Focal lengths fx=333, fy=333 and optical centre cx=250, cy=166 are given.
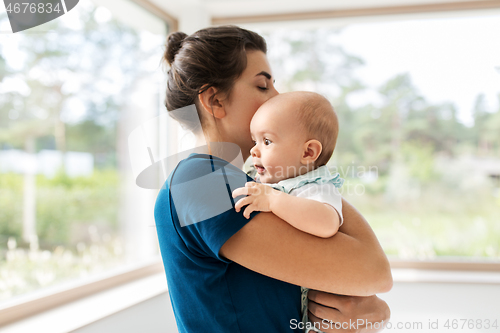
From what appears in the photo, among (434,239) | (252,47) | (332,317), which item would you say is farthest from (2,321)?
(434,239)

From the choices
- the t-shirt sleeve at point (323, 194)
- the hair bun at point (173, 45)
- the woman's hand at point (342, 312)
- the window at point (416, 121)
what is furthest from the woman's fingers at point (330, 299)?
the window at point (416, 121)

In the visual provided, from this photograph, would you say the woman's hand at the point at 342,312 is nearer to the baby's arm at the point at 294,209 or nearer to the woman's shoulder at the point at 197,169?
the baby's arm at the point at 294,209

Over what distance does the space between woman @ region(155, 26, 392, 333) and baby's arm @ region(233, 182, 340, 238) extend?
0.02 m

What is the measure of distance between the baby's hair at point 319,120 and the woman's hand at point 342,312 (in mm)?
372

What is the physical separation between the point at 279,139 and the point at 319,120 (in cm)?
13

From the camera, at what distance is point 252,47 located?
101 centimetres

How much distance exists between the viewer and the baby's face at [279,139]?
92cm

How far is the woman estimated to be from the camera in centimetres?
69

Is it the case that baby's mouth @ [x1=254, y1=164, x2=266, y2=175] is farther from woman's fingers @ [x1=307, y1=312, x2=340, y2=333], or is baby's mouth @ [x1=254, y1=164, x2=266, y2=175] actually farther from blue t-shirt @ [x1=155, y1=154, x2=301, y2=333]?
woman's fingers @ [x1=307, y1=312, x2=340, y2=333]

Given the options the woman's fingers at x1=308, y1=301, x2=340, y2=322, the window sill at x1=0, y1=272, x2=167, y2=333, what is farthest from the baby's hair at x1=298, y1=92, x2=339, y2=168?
the window sill at x1=0, y1=272, x2=167, y2=333

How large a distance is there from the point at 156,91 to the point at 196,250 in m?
1.63

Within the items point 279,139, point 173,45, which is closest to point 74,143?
point 173,45

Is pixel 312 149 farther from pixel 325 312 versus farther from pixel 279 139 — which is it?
pixel 325 312

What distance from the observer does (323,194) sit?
2.72 feet
